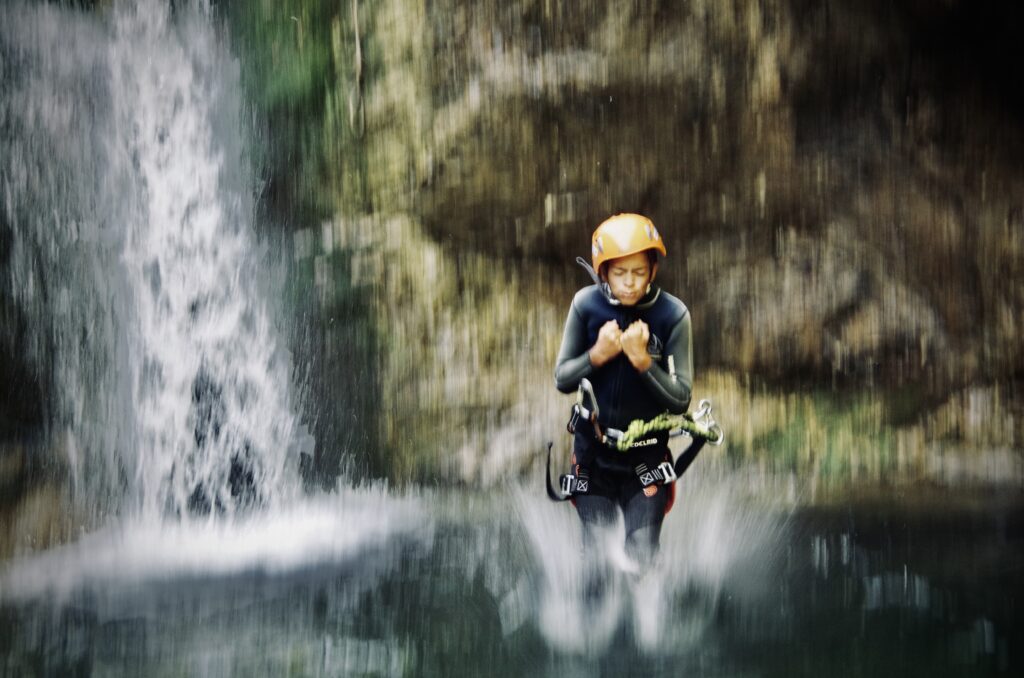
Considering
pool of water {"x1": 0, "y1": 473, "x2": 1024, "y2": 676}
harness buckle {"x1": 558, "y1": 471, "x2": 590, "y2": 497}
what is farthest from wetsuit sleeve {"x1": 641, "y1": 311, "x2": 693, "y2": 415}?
pool of water {"x1": 0, "y1": 473, "x2": 1024, "y2": 676}

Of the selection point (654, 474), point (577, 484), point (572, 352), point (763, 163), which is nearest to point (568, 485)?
point (577, 484)

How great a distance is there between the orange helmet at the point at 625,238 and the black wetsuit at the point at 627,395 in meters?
0.16

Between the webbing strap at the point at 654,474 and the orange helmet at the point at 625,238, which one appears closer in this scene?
the orange helmet at the point at 625,238

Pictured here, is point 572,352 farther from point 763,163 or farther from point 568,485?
point 763,163

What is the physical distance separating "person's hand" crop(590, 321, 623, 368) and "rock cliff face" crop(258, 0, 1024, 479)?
2899 mm

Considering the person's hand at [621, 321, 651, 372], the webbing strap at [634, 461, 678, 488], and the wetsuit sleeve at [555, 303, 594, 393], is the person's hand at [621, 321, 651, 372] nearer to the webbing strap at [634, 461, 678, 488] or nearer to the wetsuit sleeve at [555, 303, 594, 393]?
the wetsuit sleeve at [555, 303, 594, 393]

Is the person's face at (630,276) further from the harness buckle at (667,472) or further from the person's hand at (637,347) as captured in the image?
the harness buckle at (667,472)

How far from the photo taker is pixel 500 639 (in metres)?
3.76

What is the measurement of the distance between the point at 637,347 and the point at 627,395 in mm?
204

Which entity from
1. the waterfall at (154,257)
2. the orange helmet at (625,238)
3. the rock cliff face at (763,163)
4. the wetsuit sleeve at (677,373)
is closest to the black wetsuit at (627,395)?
the wetsuit sleeve at (677,373)

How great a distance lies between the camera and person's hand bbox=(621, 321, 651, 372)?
3406 mm

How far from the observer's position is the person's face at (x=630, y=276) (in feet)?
11.3

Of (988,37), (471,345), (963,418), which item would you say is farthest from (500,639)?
(988,37)

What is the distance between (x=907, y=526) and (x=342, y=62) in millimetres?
4651
